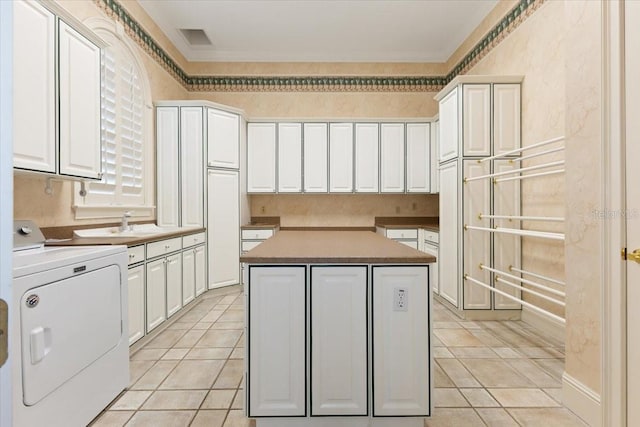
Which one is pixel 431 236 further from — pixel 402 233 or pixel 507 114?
pixel 507 114

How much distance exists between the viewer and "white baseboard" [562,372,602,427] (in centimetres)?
169

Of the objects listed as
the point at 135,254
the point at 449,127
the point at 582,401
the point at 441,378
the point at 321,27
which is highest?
the point at 321,27

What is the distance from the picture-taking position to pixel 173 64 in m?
4.55

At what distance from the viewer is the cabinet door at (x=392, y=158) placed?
16.1 feet

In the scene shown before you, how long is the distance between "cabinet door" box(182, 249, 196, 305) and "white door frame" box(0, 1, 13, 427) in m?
3.25

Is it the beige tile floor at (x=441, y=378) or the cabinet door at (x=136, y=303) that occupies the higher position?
the cabinet door at (x=136, y=303)

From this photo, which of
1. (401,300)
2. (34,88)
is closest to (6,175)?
(401,300)

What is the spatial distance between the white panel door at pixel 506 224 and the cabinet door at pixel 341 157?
Result: 2068 millimetres

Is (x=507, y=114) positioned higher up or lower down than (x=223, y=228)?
higher up

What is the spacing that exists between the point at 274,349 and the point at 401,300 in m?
0.65

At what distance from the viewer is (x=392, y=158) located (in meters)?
4.91

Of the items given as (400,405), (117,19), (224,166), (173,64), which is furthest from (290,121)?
(400,405)

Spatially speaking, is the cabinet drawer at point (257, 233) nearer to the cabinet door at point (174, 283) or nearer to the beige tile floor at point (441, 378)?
the cabinet door at point (174, 283)

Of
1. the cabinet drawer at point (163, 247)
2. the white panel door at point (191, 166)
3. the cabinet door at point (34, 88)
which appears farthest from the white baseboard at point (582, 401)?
the white panel door at point (191, 166)
